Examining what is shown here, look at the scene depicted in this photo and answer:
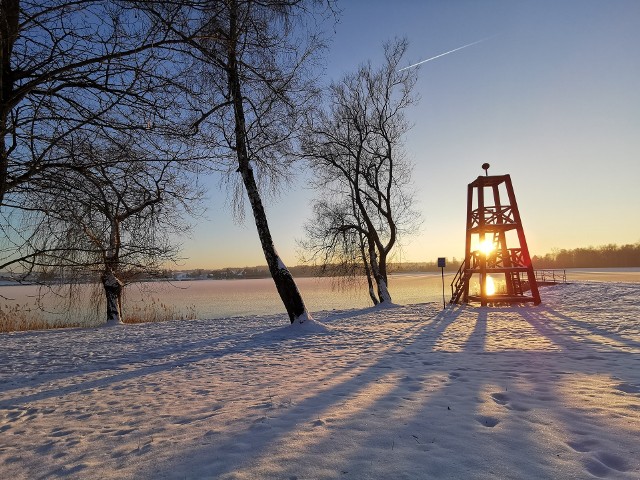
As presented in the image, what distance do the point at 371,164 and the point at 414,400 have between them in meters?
16.6

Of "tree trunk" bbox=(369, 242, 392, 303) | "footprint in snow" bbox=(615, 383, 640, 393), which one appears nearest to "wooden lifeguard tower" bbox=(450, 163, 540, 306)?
"tree trunk" bbox=(369, 242, 392, 303)

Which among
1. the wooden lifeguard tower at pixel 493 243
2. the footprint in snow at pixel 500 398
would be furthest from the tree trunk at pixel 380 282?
the footprint in snow at pixel 500 398

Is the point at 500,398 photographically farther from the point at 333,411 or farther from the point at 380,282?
the point at 380,282

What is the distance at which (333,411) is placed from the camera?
12.6 feet

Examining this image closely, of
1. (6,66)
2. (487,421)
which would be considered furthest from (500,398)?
(6,66)

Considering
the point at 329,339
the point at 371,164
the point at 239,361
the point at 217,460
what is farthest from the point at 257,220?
the point at 371,164

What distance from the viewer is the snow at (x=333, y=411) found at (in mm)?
2777

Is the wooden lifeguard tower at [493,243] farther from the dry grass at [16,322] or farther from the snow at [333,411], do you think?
the dry grass at [16,322]

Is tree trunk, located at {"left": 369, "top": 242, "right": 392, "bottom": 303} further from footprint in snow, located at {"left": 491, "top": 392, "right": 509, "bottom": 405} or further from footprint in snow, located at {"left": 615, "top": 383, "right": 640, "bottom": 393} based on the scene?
footprint in snow, located at {"left": 491, "top": 392, "right": 509, "bottom": 405}

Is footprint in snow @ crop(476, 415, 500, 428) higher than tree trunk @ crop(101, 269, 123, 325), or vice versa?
tree trunk @ crop(101, 269, 123, 325)

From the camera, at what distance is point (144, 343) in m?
9.45

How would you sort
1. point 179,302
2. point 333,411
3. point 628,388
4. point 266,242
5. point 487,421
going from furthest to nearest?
point 179,302
point 266,242
point 628,388
point 333,411
point 487,421

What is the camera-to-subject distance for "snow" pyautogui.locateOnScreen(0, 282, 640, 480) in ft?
9.11

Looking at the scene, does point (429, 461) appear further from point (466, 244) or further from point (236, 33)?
point (466, 244)
